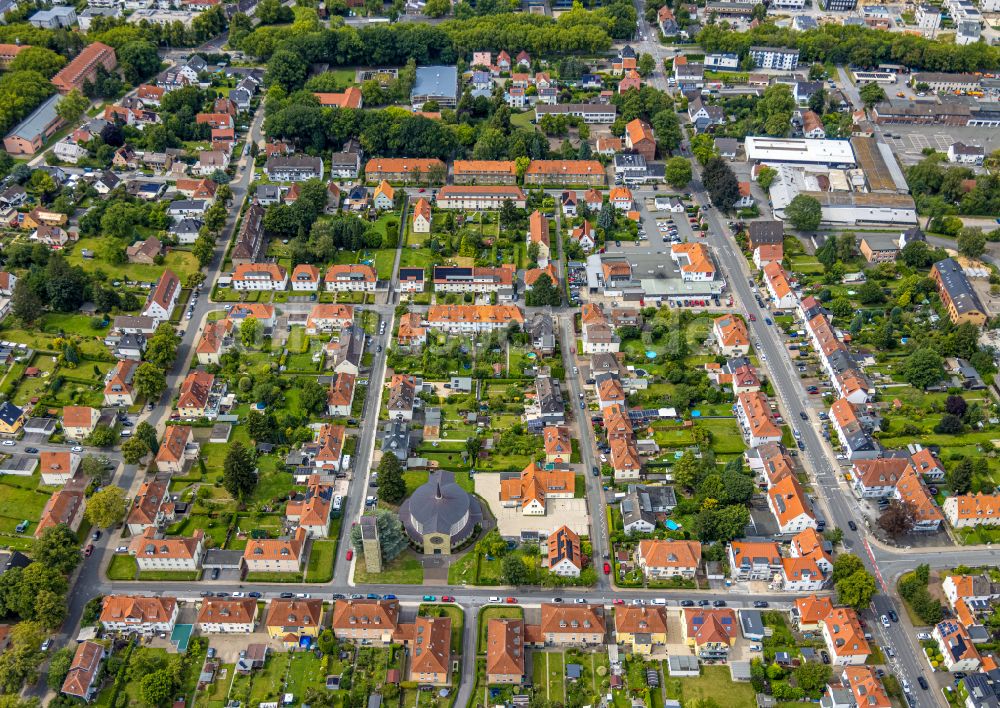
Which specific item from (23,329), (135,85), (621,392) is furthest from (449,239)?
(135,85)

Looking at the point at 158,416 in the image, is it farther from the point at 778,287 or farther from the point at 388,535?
the point at 778,287

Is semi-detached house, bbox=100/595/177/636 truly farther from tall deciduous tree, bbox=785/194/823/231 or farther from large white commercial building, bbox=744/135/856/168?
large white commercial building, bbox=744/135/856/168

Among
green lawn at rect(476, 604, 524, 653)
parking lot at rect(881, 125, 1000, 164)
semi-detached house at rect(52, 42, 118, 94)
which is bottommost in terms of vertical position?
green lawn at rect(476, 604, 524, 653)

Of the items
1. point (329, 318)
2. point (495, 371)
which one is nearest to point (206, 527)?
point (329, 318)

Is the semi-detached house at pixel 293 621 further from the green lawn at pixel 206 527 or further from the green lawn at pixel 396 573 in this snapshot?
the green lawn at pixel 206 527

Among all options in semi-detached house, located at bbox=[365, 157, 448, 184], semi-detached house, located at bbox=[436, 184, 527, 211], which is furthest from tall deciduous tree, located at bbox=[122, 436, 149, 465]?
semi-detached house, located at bbox=[365, 157, 448, 184]

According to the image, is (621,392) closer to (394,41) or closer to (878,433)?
(878,433)
